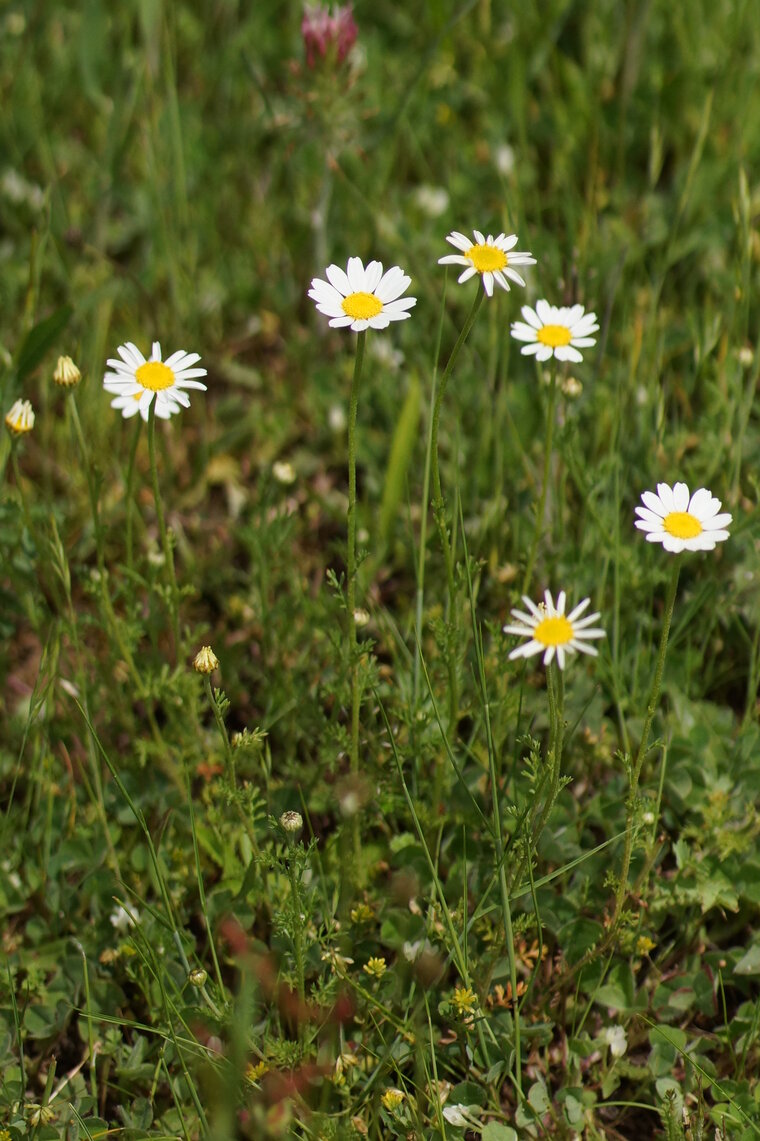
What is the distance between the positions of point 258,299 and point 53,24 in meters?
1.34

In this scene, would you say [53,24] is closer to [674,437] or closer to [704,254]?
[704,254]

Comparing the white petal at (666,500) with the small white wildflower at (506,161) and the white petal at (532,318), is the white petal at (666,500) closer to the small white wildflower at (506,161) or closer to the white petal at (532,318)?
the white petal at (532,318)

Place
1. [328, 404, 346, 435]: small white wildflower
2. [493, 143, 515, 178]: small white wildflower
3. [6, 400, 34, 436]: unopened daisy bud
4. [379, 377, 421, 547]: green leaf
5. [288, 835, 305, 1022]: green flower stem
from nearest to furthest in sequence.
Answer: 1. [288, 835, 305, 1022]: green flower stem
2. [6, 400, 34, 436]: unopened daisy bud
3. [379, 377, 421, 547]: green leaf
4. [328, 404, 346, 435]: small white wildflower
5. [493, 143, 515, 178]: small white wildflower

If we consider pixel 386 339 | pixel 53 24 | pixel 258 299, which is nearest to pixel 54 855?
pixel 386 339

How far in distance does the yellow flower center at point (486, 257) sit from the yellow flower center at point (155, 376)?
20.0 inches

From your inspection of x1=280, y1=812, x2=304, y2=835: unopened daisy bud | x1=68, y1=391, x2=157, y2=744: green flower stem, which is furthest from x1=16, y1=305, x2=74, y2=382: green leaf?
x1=280, y1=812, x2=304, y2=835: unopened daisy bud

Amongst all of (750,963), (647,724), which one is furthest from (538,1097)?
(647,724)

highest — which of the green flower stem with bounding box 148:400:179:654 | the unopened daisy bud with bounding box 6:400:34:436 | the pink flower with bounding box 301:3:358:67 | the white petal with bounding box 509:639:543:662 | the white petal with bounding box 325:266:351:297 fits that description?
the pink flower with bounding box 301:3:358:67

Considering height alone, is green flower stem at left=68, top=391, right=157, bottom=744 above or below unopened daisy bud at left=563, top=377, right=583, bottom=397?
below

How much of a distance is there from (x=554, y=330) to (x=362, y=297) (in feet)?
1.16

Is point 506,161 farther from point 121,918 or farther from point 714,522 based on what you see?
point 121,918

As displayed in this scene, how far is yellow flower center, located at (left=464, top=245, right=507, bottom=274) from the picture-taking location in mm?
1757

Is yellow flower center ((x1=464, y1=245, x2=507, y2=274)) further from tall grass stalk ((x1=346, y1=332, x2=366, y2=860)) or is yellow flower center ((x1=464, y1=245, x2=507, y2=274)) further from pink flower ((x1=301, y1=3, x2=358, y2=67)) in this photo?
pink flower ((x1=301, y1=3, x2=358, y2=67))

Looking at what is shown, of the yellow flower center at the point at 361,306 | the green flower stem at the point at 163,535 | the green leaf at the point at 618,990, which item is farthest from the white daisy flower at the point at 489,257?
the green leaf at the point at 618,990
